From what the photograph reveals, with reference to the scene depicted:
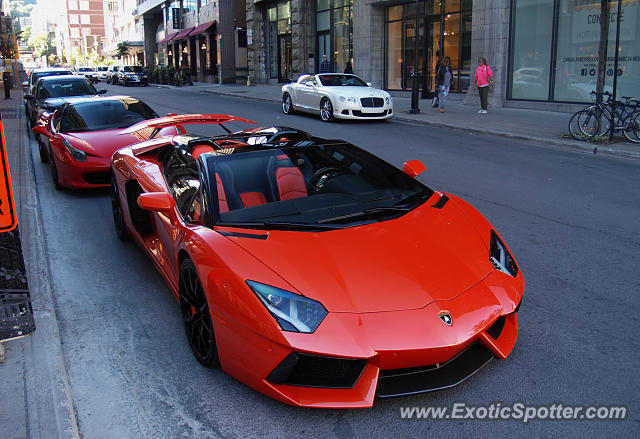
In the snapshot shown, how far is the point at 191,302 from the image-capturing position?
3686 mm

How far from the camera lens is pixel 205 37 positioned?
1975 inches

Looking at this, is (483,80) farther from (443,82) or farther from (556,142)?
(556,142)

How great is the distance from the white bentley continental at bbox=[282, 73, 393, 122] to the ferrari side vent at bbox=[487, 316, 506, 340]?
44.9 feet

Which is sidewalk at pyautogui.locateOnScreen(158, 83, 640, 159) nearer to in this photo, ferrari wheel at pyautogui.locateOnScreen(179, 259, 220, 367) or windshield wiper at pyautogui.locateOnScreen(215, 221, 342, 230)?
windshield wiper at pyautogui.locateOnScreen(215, 221, 342, 230)

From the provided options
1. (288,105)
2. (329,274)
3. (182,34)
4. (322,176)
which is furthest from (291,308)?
(182,34)

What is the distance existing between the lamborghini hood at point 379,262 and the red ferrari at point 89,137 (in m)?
4.86

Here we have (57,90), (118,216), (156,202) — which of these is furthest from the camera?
(57,90)

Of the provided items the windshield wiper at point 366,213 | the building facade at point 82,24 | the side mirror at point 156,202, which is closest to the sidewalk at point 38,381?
the side mirror at point 156,202

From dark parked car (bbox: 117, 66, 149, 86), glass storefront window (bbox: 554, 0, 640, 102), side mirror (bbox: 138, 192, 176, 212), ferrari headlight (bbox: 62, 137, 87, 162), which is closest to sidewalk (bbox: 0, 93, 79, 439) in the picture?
side mirror (bbox: 138, 192, 176, 212)

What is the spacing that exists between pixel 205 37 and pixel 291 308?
50.9 metres

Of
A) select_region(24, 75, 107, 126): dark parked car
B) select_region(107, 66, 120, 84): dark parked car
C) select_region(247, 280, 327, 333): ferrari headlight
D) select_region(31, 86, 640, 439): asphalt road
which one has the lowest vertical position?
select_region(31, 86, 640, 439): asphalt road

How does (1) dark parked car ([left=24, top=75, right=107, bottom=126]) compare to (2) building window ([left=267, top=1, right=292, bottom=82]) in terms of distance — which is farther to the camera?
(2) building window ([left=267, top=1, right=292, bottom=82])

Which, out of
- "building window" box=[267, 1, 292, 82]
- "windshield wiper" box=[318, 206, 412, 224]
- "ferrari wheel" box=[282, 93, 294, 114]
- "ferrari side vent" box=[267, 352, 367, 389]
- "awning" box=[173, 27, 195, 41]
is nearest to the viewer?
"ferrari side vent" box=[267, 352, 367, 389]

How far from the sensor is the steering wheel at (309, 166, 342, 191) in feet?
13.8
